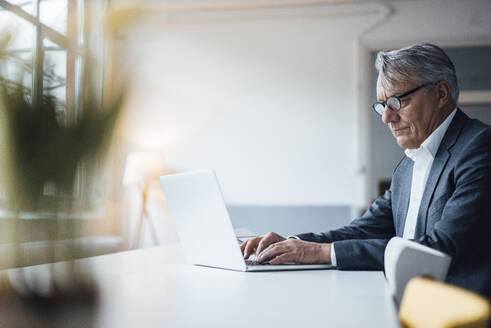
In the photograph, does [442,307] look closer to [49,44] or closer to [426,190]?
[49,44]

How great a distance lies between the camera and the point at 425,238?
4.24 ft

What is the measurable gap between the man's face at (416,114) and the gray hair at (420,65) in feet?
0.12

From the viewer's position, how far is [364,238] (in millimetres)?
1909

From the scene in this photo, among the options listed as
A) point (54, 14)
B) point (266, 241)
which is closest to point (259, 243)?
point (266, 241)

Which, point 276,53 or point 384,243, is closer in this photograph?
point 384,243

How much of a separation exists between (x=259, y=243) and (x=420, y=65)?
84 cm

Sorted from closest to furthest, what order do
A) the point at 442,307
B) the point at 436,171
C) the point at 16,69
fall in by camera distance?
1. the point at 16,69
2. the point at 442,307
3. the point at 436,171

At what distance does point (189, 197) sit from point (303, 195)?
12.4 feet

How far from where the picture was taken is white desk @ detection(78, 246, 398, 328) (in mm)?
770

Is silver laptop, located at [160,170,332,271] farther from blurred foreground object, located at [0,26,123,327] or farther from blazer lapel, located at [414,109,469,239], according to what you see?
blurred foreground object, located at [0,26,123,327]

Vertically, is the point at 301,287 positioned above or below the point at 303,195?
above

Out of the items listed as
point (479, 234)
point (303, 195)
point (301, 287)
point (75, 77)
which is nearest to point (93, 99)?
point (75, 77)

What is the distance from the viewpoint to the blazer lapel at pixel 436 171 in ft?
5.12

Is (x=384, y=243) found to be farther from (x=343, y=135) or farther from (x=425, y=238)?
(x=343, y=135)
